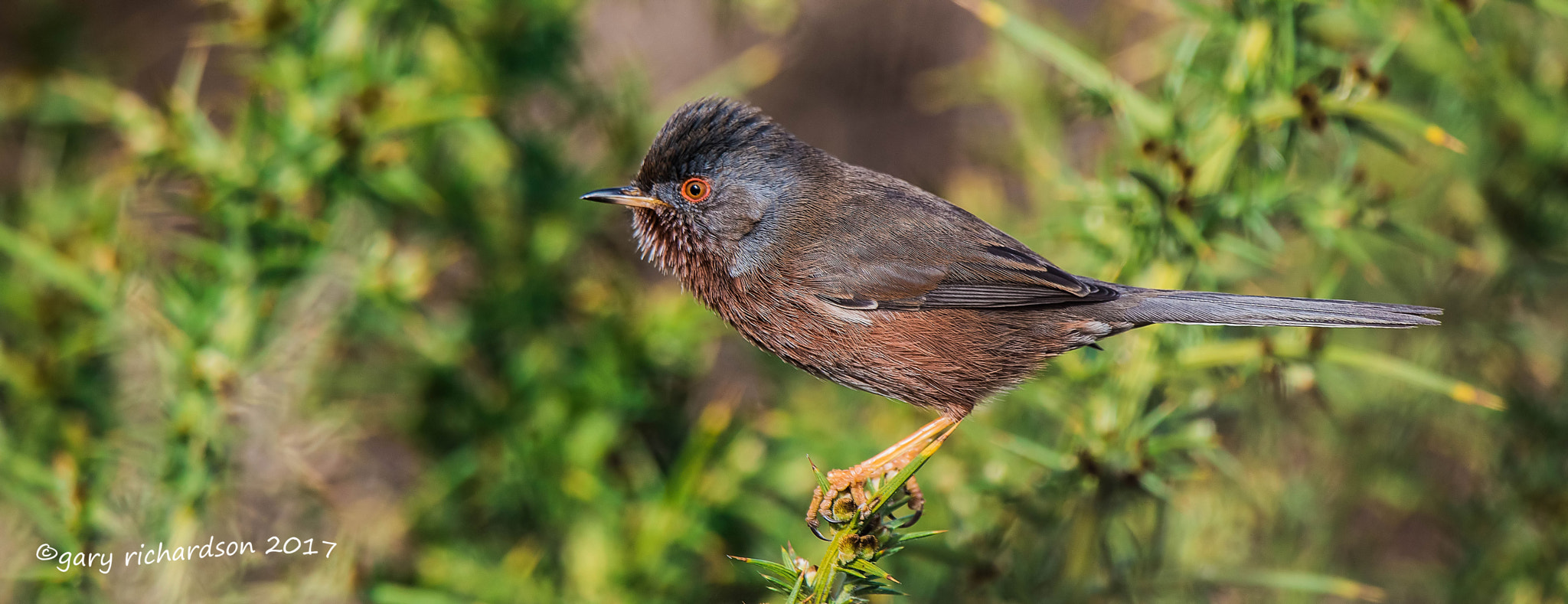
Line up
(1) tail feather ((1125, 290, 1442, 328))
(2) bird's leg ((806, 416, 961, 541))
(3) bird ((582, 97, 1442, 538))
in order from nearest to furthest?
(1) tail feather ((1125, 290, 1442, 328)), (2) bird's leg ((806, 416, 961, 541)), (3) bird ((582, 97, 1442, 538))

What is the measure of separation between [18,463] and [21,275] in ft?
4.32

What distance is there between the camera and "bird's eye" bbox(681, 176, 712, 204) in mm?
2680

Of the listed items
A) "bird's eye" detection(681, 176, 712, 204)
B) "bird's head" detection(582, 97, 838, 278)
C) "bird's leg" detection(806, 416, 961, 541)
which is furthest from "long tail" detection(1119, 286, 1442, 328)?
"bird's eye" detection(681, 176, 712, 204)

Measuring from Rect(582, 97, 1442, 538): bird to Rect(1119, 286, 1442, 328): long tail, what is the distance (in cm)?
1

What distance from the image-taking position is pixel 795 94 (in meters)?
6.14

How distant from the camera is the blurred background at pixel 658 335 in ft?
8.59

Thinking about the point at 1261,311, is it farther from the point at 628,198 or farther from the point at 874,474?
the point at 628,198

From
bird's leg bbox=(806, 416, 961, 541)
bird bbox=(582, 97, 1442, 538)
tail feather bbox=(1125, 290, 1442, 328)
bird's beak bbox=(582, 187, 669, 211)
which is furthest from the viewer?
bird's beak bbox=(582, 187, 669, 211)

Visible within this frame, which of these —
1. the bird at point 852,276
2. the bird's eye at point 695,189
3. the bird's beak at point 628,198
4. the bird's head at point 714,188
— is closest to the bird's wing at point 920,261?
the bird at point 852,276

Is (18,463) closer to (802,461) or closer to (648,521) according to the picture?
(648,521)

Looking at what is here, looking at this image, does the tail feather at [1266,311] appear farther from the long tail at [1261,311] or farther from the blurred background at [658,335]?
the blurred background at [658,335]

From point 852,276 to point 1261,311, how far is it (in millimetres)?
946

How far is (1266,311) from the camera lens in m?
2.33

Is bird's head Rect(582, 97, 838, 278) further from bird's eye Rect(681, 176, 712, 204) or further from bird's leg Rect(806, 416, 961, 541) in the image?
bird's leg Rect(806, 416, 961, 541)
